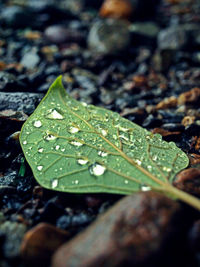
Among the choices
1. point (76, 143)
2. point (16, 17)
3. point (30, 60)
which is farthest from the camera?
point (16, 17)

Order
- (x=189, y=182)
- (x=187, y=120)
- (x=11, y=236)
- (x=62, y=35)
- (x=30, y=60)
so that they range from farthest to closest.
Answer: (x=62, y=35) → (x=30, y=60) → (x=187, y=120) → (x=189, y=182) → (x=11, y=236)

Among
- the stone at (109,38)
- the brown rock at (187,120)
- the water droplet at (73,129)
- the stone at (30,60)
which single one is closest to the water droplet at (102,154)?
the water droplet at (73,129)

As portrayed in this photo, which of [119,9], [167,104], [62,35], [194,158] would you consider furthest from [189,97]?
[119,9]

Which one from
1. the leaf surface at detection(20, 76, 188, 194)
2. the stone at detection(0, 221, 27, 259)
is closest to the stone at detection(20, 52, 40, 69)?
the leaf surface at detection(20, 76, 188, 194)

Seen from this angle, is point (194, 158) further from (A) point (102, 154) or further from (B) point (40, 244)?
(B) point (40, 244)

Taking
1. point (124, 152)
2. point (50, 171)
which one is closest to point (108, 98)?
point (124, 152)

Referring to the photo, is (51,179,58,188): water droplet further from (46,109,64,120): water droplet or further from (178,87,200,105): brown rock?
(178,87,200,105): brown rock

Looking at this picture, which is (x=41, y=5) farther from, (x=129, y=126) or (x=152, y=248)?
(x=152, y=248)
